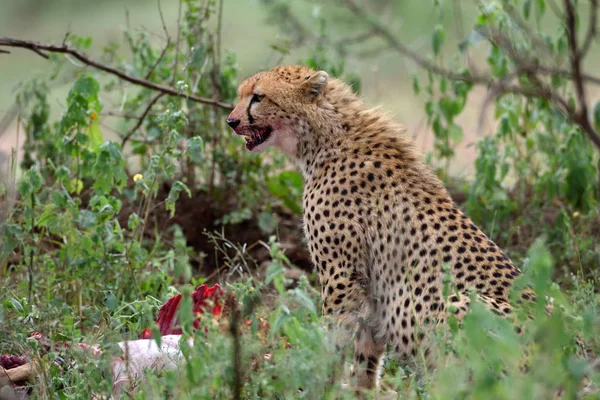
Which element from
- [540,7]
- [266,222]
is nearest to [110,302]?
[266,222]

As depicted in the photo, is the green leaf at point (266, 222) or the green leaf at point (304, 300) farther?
the green leaf at point (266, 222)

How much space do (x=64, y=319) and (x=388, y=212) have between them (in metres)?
1.23

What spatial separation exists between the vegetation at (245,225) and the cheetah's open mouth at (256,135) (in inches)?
7.6

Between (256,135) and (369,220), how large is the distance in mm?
617

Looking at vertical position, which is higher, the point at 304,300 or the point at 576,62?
the point at 576,62

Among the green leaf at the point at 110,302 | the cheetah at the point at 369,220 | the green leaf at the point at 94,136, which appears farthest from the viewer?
the green leaf at the point at 94,136

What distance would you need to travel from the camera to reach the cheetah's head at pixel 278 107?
139 inches

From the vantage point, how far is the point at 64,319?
345cm

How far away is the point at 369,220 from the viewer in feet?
10.7

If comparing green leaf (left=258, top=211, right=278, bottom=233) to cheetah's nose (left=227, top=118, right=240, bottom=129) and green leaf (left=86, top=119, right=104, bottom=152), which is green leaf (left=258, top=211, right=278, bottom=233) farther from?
cheetah's nose (left=227, top=118, right=240, bottom=129)

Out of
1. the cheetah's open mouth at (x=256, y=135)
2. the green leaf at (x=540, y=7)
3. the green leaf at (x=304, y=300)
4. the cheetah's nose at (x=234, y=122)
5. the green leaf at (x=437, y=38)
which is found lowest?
the green leaf at (x=304, y=300)

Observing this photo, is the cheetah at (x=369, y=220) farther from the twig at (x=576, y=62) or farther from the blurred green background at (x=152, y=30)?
the blurred green background at (x=152, y=30)

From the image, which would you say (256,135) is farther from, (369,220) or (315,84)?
(369,220)

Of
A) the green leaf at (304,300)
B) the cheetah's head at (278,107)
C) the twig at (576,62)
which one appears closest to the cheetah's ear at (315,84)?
the cheetah's head at (278,107)
